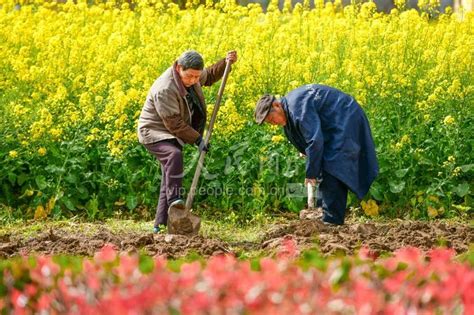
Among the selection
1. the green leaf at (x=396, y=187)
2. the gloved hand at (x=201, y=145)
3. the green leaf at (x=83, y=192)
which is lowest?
the green leaf at (x=83, y=192)

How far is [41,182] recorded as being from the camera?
10039 mm

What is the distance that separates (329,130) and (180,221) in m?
1.30

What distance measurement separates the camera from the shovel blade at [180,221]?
8898mm

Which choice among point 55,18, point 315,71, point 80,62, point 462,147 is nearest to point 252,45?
point 315,71

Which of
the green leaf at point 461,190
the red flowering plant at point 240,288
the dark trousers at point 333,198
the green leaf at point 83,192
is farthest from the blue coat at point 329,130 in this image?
the red flowering plant at point 240,288

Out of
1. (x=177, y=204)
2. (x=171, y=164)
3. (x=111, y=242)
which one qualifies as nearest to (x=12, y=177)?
(x=171, y=164)

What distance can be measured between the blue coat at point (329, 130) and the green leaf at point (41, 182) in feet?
7.51

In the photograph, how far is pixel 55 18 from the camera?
13.9m

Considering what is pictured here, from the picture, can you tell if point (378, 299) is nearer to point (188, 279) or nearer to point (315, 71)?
point (188, 279)

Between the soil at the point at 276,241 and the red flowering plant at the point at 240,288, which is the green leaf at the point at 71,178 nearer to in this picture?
the soil at the point at 276,241

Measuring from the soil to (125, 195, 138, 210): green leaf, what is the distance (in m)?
0.94

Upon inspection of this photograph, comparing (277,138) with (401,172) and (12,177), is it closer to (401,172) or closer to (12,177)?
(401,172)

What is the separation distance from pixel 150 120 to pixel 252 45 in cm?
254

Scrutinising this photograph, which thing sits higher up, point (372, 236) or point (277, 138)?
point (277, 138)
